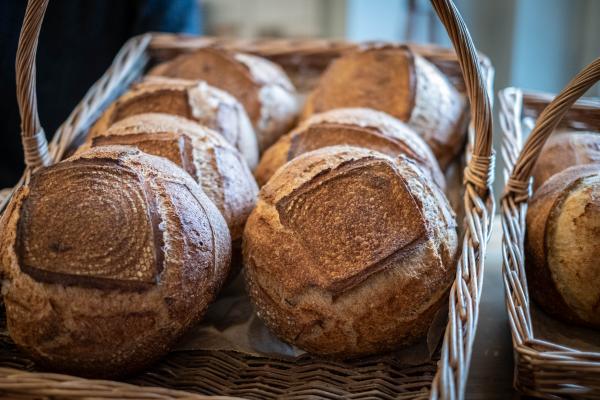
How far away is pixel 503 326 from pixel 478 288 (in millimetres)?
401

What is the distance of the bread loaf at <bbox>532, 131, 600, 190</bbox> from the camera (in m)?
1.75

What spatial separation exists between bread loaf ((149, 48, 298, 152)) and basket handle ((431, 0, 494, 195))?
926mm

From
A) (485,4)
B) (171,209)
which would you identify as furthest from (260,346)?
(485,4)

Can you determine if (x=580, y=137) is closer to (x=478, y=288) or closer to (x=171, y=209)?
(x=478, y=288)

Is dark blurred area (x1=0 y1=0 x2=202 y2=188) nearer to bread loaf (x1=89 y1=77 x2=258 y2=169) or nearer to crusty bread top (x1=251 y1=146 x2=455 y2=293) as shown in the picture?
bread loaf (x1=89 y1=77 x2=258 y2=169)

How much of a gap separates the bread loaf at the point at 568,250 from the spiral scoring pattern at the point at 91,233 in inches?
36.5

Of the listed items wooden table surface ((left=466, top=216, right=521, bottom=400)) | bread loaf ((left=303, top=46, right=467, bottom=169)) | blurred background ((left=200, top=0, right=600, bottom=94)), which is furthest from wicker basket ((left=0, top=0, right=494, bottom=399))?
blurred background ((left=200, top=0, right=600, bottom=94))

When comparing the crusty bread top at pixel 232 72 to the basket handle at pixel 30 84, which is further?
the crusty bread top at pixel 232 72

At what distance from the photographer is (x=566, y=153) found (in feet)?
5.86

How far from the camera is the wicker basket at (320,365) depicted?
1.11m

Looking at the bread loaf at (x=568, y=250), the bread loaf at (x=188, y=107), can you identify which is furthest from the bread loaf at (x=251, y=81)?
the bread loaf at (x=568, y=250)

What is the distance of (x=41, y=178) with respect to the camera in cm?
137

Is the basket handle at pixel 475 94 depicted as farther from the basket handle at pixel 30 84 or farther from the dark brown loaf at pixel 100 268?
the basket handle at pixel 30 84

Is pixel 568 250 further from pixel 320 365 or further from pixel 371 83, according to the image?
pixel 371 83
